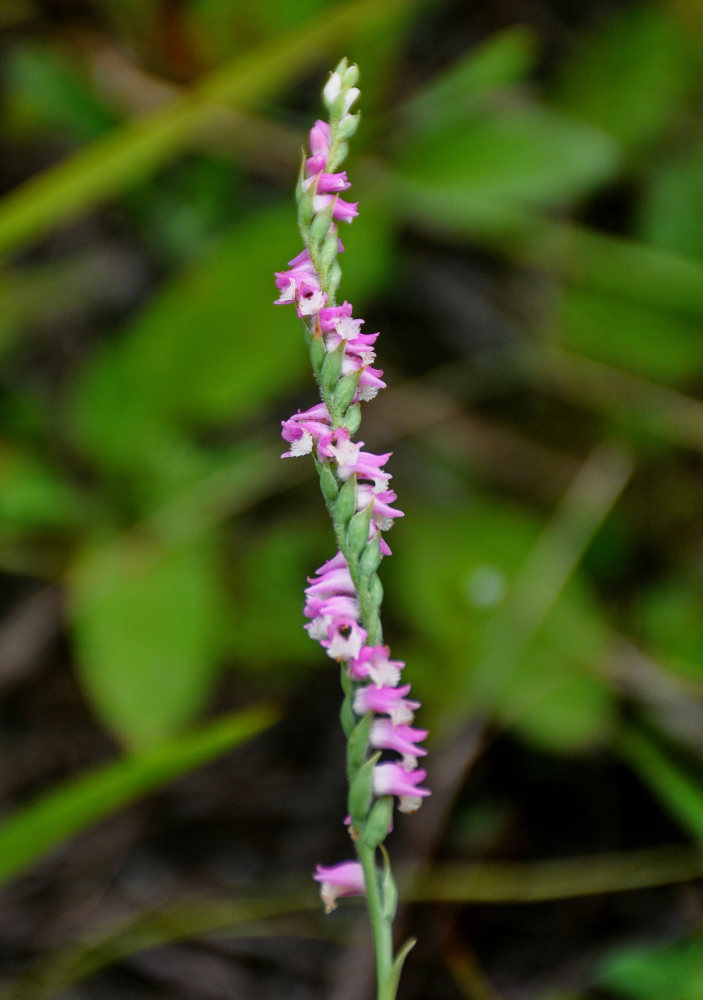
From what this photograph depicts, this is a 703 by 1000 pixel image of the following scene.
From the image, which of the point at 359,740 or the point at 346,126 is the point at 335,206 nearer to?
the point at 346,126

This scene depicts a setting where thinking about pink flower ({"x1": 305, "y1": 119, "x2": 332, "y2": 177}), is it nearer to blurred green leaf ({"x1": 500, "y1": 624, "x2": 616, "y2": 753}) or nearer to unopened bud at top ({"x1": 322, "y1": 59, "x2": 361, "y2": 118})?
unopened bud at top ({"x1": 322, "y1": 59, "x2": 361, "y2": 118})

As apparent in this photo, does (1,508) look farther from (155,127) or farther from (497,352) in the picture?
(497,352)

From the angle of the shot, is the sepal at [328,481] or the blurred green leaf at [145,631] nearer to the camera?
the sepal at [328,481]

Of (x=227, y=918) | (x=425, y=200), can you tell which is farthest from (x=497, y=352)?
(x=227, y=918)

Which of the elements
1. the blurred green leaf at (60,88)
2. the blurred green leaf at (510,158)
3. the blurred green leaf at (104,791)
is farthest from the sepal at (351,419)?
the blurred green leaf at (60,88)

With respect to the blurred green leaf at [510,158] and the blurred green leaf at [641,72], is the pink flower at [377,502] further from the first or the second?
the blurred green leaf at [641,72]

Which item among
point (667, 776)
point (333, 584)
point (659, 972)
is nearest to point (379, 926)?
point (333, 584)

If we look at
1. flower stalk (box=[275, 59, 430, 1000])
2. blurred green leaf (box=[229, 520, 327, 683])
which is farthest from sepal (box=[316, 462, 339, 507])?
blurred green leaf (box=[229, 520, 327, 683])
